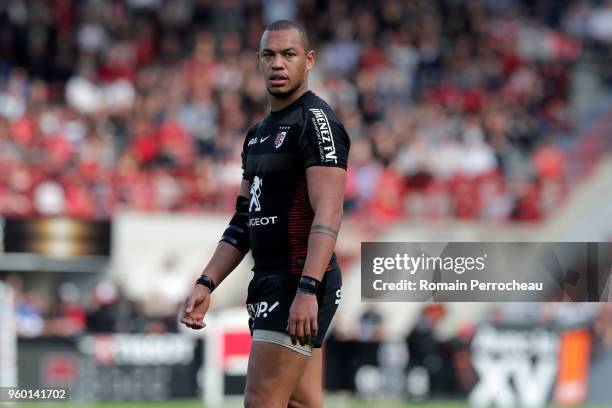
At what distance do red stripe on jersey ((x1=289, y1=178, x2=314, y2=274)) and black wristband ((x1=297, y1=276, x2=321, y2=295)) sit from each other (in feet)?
0.83

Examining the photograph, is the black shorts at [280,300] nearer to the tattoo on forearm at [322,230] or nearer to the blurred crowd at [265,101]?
the tattoo on forearm at [322,230]

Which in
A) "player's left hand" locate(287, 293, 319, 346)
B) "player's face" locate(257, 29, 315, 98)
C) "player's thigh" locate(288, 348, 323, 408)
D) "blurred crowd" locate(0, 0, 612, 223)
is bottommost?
"player's thigh" locate(288, 348, 323, 408)

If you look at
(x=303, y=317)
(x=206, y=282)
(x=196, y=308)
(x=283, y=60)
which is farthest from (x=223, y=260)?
(x=283, y=60)

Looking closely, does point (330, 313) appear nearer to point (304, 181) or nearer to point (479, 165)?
point (304, 181)

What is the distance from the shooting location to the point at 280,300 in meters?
5.60

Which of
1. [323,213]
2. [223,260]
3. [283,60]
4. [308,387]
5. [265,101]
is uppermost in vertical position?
[265,101]

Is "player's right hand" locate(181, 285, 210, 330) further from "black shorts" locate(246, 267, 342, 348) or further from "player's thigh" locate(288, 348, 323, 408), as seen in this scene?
"player's thigh" locate(288, 348, 323, 408)

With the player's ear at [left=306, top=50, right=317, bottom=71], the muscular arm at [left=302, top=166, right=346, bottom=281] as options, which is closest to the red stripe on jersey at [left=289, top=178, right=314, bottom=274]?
the muscular arm at [left=302, top=166, right=346, bottom=281]

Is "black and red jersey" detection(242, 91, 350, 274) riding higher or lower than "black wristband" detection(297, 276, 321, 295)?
higher

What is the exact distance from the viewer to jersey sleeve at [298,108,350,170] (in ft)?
18.1

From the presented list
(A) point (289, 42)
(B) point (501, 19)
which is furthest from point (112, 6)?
(A) point (289, 42)

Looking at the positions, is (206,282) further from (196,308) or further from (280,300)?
(280,300)

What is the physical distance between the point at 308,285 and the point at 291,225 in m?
0.37

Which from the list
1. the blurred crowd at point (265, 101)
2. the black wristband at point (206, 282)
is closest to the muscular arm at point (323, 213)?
the black wristband at point (206, 282)
